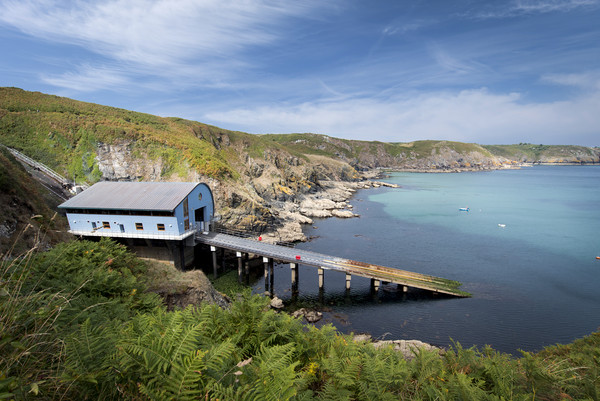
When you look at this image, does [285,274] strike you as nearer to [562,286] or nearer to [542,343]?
[542,343]

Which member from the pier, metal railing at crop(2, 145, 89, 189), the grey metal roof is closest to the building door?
the pier

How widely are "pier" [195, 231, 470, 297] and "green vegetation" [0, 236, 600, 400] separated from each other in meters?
19.9

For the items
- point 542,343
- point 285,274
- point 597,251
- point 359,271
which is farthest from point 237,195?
point 597,251

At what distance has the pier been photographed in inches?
1235

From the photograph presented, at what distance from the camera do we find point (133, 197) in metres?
30.6

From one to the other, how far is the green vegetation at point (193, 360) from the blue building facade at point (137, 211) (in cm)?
1730

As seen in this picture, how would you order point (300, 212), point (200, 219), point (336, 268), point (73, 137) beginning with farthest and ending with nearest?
point (300, 212) → point (73, 137) → point (200, 219) → point (336, 268)

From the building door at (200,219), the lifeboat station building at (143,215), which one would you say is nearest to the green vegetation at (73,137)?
the building door at (200,219)

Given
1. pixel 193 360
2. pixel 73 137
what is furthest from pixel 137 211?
pixel 73 137

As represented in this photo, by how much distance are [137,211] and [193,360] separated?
30.7 meters

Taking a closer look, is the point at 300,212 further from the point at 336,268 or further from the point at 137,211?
the point at 137,211

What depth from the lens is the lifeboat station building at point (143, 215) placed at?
29.5m

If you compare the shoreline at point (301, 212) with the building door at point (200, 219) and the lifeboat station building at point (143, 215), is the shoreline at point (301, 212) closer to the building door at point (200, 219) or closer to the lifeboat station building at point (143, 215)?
the building door at point (200, 219)

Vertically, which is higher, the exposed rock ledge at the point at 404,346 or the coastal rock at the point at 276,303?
the exposed rock ledge at the point at 404,346
